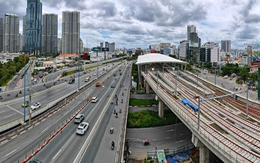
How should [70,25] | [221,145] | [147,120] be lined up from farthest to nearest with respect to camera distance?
[70,25] < [147,120] < [221,145]

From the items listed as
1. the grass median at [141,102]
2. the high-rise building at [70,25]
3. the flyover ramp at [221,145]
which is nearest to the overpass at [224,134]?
the flyover ramp at [221,145]

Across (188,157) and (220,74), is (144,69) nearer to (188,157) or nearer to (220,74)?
(188,157)

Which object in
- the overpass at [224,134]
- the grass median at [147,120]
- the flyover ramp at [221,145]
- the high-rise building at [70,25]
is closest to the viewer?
the flyover ramp at [221,145]

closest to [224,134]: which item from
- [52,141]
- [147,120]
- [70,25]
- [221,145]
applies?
[221,145]

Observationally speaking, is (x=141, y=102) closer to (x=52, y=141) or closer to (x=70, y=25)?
(x=52, y=141)

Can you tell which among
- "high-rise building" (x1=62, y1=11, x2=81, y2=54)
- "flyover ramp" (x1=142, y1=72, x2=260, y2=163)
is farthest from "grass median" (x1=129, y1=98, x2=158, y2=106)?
"high-rise building" (x1=62, y1=11, x2=81, y2=54)

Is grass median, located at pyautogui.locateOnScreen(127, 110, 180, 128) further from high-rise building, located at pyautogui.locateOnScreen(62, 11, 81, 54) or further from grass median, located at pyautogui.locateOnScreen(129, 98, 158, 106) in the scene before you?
high-rise building, located at pyautogui.locateOnScreen(62, 11, 81, 54)

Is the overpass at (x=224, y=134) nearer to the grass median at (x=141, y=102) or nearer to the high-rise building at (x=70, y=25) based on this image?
the grass median at (x=141, y=102)

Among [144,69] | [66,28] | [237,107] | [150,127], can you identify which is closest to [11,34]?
[66,28]

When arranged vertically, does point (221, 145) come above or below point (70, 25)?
below

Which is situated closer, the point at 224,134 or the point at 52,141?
the point at 224,134

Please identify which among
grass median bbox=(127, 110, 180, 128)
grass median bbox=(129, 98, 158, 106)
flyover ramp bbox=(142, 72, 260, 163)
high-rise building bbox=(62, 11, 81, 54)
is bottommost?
grass median bbox=(127, 110, 180, 128)
